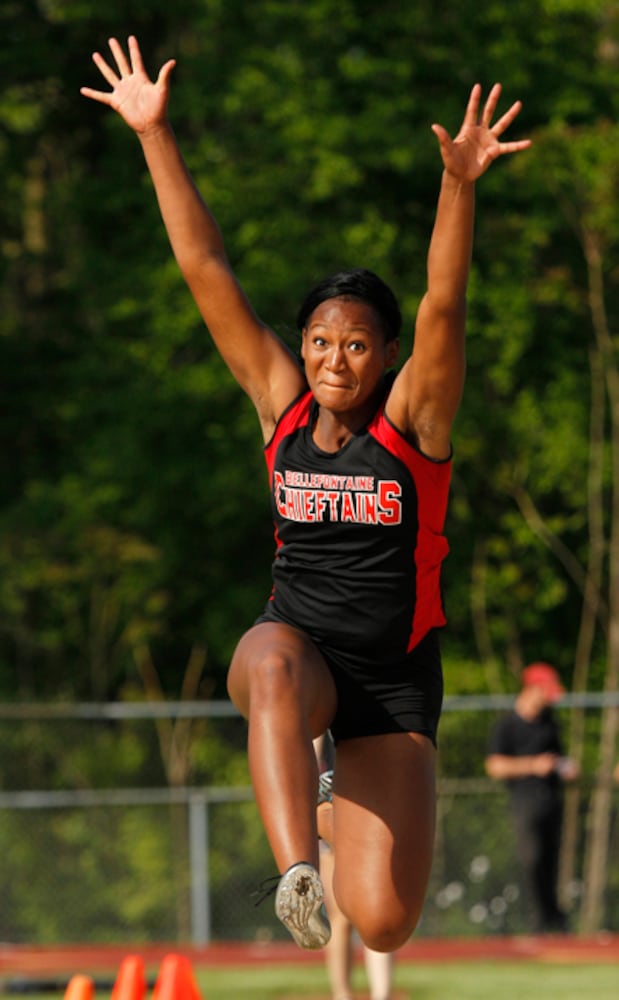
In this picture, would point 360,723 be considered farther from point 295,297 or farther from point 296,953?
point 295,297

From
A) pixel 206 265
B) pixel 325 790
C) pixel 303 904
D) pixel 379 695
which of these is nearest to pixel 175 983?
pixel 325 790

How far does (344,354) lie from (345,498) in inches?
17.0

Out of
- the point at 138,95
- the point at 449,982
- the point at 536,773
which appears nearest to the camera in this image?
the point at 138,95

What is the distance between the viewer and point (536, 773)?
12.5 m

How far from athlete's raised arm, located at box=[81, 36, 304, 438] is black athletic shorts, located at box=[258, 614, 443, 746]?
0.75m

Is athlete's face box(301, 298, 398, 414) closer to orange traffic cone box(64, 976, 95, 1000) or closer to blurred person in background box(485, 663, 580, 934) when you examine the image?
orange traffic cone box(64, 976, 95, 1000)

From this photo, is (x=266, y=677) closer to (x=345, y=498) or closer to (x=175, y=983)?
(x=345, y=498)

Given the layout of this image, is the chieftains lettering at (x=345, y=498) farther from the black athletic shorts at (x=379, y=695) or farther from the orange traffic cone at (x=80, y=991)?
the orange traffic cone at (x=80, y=991)

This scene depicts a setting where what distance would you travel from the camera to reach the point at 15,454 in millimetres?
19109

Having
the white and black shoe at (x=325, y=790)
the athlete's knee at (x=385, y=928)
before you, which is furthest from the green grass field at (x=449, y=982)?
the athlete's knee at (x=385, y=928)

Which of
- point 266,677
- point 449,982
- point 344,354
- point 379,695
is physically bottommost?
point 449,982

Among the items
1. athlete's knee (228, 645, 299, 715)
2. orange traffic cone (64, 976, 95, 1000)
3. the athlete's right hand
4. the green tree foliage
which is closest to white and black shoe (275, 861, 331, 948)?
athlete's knee (228, 645, 299, 715)

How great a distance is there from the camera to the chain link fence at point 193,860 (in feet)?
43.9

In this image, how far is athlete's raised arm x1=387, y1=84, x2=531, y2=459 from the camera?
477 centimetres
